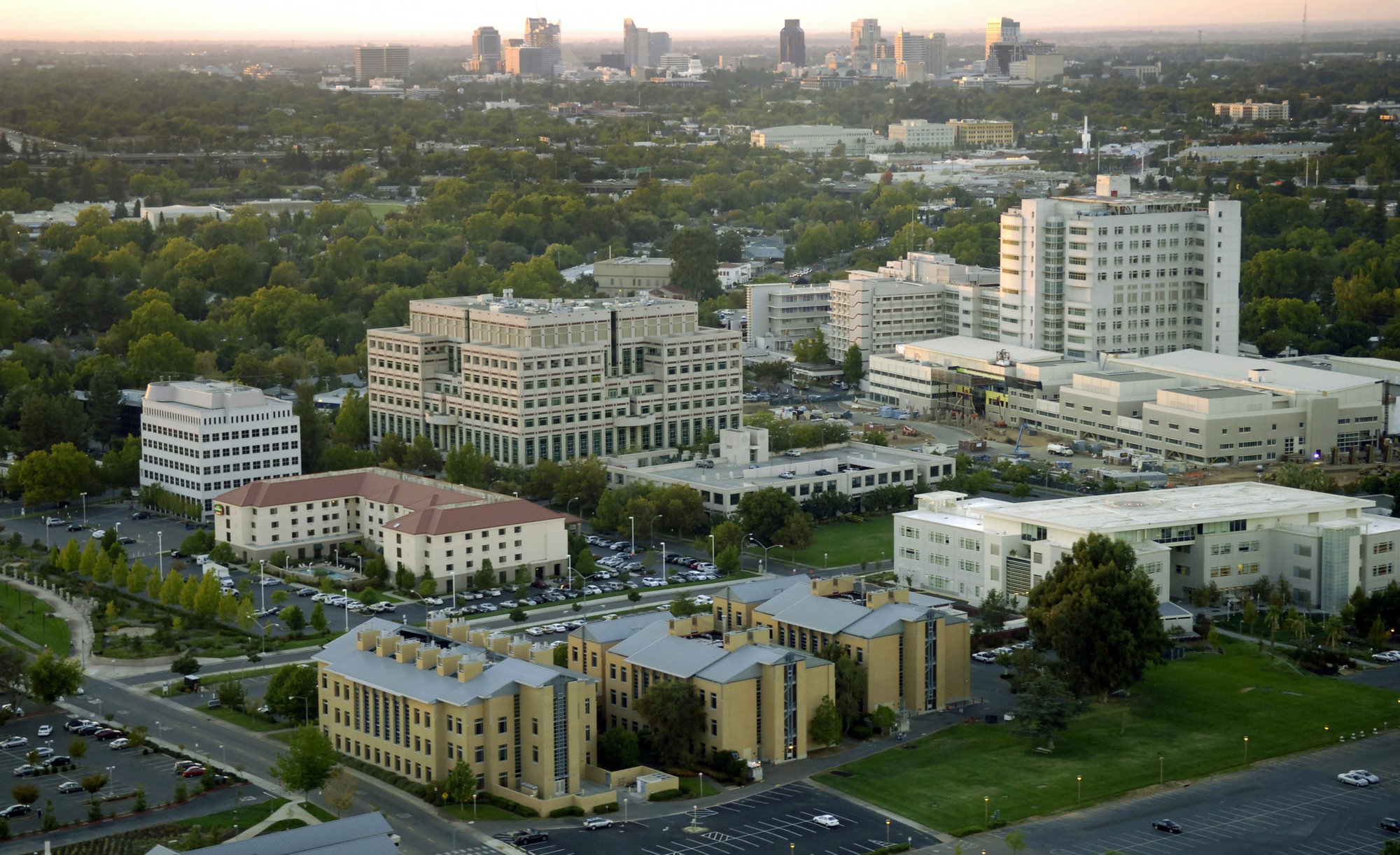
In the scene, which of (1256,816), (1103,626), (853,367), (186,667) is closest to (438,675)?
(186,667)

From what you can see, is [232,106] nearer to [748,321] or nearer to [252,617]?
[748,321]

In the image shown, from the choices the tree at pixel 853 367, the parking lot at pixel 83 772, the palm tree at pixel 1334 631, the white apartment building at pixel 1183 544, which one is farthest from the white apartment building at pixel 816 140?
the parking lot at pixel 83 772

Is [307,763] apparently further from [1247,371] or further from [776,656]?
[1247,371]

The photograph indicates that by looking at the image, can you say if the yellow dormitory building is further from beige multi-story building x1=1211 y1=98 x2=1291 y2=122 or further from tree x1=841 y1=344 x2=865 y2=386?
beige multi-story building x1=1211 y1=98 x2=1291 y2=122

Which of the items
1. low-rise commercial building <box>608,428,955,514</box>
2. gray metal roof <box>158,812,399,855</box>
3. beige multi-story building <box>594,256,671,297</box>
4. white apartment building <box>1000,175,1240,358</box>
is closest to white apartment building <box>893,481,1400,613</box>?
low-rise commercial building <box>608,428,955,514</box>

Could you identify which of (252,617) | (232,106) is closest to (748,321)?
(252,617)

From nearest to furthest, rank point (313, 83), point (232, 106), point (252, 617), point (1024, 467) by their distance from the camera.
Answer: point (252, 617) < point (1024, 467) < point (232, 106) < point (313, 83)
